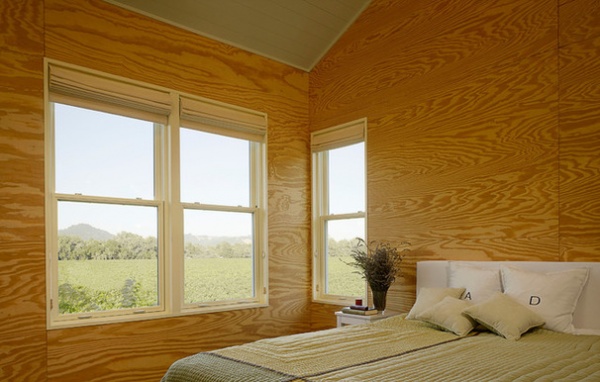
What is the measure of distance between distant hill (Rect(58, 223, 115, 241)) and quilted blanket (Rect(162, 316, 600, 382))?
1517 mm

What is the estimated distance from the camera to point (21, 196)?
120 inches

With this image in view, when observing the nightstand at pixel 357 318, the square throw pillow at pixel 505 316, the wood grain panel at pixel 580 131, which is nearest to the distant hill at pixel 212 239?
the nightstand at pixel 357 318

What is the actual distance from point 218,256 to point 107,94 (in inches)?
59.9

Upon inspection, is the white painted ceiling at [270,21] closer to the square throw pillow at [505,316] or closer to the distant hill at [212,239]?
the distant hill at [212,239]

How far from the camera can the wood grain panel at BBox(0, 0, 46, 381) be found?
Result: 2.97 m

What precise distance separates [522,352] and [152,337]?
96.4 inches

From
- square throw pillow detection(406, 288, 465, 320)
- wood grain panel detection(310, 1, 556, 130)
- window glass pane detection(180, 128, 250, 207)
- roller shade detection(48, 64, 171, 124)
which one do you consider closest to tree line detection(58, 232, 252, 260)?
window glass pane detection(180, 128, 250, 207)

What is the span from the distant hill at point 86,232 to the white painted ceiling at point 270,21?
1584mm

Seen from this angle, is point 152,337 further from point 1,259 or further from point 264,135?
point 264,135

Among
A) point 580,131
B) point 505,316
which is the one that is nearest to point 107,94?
point 505,316

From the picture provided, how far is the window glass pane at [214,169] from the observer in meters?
3.98

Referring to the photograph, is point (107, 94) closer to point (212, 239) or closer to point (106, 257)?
point (106, 257)

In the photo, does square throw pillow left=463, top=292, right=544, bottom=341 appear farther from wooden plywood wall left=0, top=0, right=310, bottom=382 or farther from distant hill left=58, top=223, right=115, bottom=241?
distant hill left=58, top=223, right=115, bottom=241

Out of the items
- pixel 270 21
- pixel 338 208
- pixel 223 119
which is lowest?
pixel 338 208
